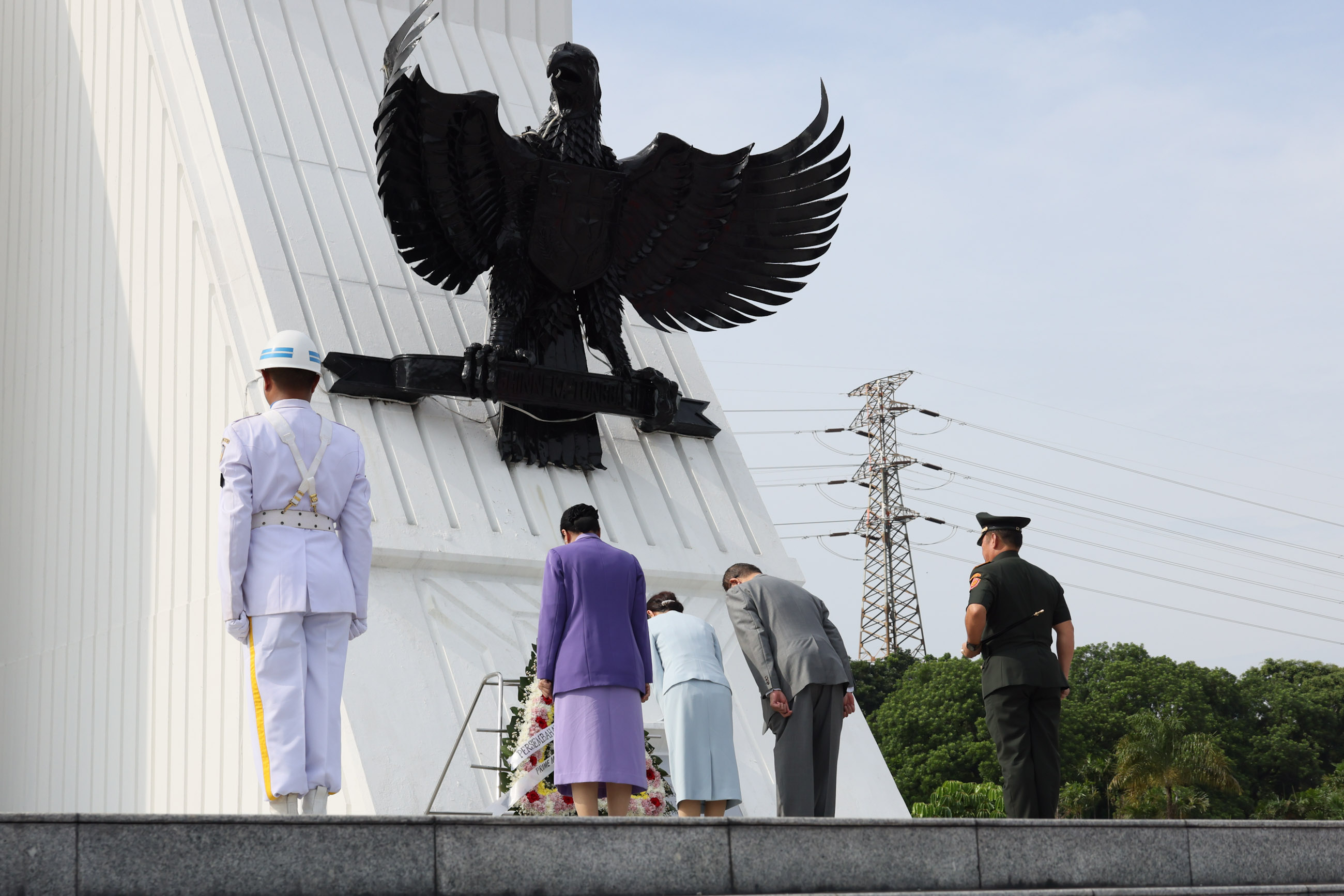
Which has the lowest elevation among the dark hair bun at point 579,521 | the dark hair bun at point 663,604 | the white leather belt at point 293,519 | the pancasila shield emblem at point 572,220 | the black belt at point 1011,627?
the black belt at point 1011,627

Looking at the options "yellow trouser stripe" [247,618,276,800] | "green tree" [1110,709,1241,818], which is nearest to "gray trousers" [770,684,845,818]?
"yellow trouser stripe" [247,618,276,800]

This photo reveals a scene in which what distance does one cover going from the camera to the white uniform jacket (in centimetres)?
530

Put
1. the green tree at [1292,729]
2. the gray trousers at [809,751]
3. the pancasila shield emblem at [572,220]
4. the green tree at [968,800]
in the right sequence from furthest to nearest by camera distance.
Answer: the green tree at [1292,729]
the green tree at [968,800]
the pancasila shield emblem at [572,220]
the gray trousers at [809,751]

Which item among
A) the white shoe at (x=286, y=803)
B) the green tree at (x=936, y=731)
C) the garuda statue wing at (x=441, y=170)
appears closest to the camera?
the white shoe at (x=286, y=803)

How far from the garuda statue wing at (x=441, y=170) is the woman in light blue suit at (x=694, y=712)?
360 centimetres

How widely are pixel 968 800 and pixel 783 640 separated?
27931 millimetres

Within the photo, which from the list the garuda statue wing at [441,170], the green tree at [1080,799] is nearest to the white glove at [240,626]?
the garuda statue wing at [441,170]

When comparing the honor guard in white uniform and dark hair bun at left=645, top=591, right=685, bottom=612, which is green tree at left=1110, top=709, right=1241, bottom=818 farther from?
the honor guard in white uniform

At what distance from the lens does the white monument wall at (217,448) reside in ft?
29.2

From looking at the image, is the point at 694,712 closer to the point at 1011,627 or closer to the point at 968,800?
the point at 1011,627

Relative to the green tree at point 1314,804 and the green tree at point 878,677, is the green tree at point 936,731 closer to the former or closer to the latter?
the green tree at point 878,677

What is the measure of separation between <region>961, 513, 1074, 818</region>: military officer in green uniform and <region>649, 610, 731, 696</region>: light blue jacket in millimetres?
1315

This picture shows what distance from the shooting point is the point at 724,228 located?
421 inches

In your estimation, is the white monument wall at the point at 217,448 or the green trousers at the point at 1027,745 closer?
the green trousers at the point at 1027,745
